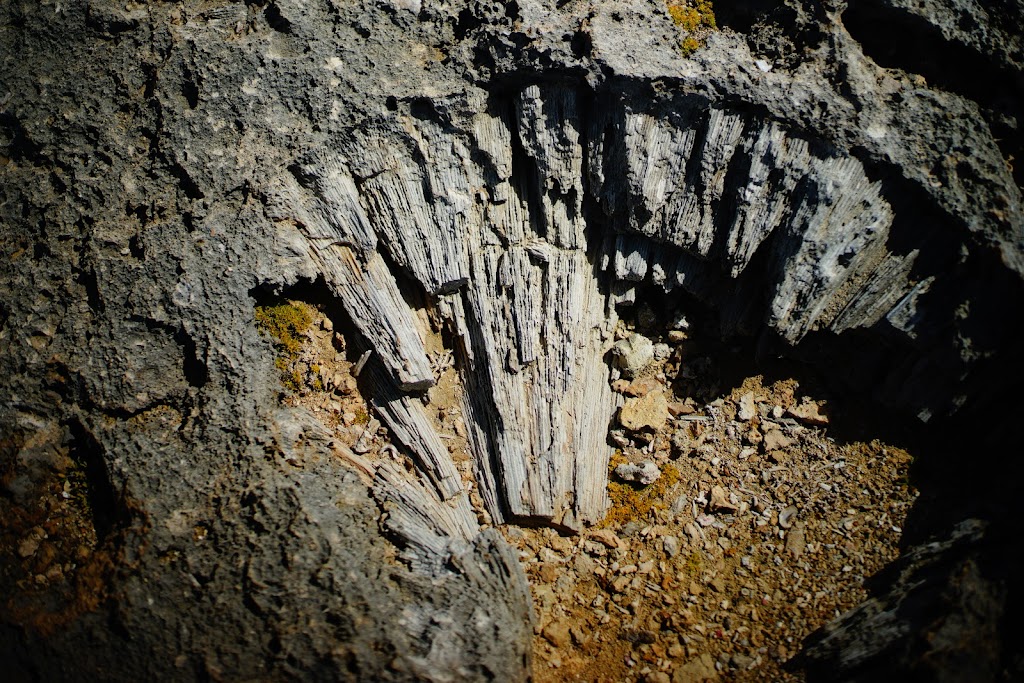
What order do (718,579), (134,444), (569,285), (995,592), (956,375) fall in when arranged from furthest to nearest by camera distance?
1. (569,285)
2. (718,579)
3. (956,375)
4. (134,444)
5. (995,592)

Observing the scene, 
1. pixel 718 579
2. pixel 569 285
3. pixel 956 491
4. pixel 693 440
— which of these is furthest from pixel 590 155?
pixel 956 491

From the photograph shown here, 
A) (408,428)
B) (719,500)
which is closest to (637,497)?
(719,500)

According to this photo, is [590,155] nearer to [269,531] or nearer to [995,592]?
[269,531]

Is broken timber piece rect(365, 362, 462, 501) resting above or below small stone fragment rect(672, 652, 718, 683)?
above

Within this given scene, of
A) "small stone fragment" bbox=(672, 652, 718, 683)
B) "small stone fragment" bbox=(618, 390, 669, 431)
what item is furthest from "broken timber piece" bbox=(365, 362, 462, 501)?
"small stone fragment" bbox=(672, 652, 718, 683)

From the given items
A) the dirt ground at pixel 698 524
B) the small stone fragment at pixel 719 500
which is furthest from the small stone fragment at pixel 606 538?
the small stone fragment at pixel 719 500

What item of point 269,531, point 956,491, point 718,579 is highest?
point 956,491

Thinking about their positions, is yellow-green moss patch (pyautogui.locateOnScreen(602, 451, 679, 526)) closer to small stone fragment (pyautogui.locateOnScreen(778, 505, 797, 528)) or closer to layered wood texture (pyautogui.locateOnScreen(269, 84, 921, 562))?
layered wood texture (pyautogui.locateOnScreen(269, 84, 921, 562))
